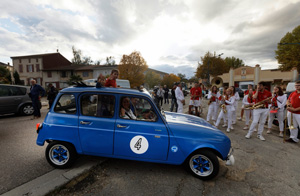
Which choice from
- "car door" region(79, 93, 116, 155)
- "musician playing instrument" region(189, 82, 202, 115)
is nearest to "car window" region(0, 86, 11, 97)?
"car door" region(79, 93, 116, 155)

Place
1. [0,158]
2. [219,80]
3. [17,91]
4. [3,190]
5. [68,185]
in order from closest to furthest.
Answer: [3,190] < [68,185] < [0,158] < [17,91] < [219,80]

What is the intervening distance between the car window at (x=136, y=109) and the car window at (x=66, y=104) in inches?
41.2

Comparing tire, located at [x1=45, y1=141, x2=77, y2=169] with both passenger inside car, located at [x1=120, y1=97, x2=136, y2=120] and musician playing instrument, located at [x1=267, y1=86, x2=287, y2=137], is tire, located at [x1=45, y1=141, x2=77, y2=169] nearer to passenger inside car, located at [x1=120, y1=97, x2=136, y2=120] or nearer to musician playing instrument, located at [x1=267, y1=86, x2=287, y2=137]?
passenger inside car, located at [x1=120, y1=97, x2=136, y2=120]

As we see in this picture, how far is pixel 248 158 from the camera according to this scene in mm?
3432

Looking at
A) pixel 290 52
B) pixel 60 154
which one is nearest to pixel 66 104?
pixel 60 154

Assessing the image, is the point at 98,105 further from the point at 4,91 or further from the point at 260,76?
the point at 260,76

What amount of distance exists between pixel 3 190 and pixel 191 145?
10.8 ft

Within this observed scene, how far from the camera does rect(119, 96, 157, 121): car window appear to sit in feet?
8.64

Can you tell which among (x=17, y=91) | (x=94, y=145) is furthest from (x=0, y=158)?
(x=17, y=91)

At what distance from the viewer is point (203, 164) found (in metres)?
2.61

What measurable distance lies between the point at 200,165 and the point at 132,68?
90.1 feet

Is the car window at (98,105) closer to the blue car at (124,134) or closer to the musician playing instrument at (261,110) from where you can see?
the blue car at (124,134)

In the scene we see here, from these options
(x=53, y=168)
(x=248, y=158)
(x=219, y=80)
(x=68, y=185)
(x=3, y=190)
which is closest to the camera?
(x=3, y=190)

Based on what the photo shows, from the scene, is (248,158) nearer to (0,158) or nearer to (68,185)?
(68,185)
